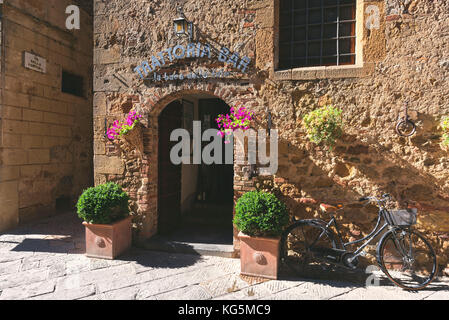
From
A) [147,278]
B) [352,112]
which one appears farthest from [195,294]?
[352,112]

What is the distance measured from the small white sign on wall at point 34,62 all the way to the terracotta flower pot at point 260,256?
5.93 m

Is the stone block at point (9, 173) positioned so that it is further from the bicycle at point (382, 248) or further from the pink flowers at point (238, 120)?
the bicycle at point (382, 248)

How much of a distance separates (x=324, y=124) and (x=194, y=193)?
12.9 feet

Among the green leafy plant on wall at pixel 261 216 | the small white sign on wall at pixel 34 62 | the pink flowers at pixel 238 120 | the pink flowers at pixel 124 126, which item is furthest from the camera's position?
the small white sign on wall at pixel 34 62

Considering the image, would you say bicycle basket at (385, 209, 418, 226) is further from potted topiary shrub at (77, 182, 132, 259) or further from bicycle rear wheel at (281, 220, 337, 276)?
potted topiary shrub at (77, 182, 132, 259)

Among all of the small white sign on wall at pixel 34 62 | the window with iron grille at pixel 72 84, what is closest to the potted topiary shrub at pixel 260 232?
the small white sign on wall at pixel 34 62

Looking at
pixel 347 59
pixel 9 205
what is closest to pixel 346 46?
pixel 347 59

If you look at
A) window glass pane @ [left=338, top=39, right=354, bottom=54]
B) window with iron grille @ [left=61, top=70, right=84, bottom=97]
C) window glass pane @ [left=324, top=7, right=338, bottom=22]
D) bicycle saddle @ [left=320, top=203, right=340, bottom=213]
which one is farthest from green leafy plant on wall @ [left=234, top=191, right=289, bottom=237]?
window with iron grille @ [left=61, top=70, right=84, bottom=97]

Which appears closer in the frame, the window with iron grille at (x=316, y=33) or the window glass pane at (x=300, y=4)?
the window with iron grille at (x=316, y=33)

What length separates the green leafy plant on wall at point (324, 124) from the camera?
3.92m

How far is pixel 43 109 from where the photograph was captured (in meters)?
6.65
